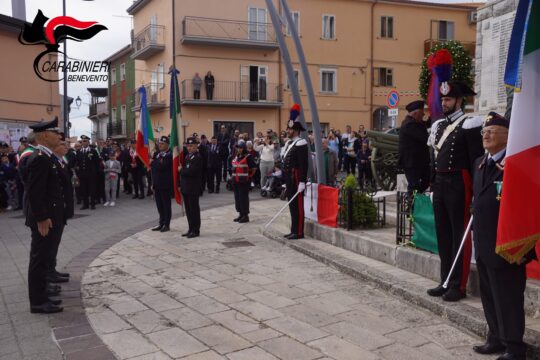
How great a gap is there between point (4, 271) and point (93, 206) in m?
7.44

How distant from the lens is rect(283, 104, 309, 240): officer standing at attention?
8797 millimetres

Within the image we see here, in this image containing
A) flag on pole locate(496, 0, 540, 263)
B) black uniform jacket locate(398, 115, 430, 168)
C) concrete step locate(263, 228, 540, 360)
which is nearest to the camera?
flag on pole locate(496, 0, 540, 263)

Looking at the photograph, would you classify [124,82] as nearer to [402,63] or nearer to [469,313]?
[402,63]

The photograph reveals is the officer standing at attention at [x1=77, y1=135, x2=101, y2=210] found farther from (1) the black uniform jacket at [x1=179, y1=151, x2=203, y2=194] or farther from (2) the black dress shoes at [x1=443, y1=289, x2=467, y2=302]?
(2) the black dress shoes at [x1=443, y1=289, x2=467, y2=302]

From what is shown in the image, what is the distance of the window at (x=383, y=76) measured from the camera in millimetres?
31766

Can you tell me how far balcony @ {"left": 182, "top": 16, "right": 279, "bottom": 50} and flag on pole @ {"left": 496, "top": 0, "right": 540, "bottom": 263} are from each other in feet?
84.6

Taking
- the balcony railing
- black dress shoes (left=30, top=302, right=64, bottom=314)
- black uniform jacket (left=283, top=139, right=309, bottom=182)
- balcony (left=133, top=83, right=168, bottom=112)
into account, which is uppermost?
balcony (left=133, top=83, right=168, bottom=112)

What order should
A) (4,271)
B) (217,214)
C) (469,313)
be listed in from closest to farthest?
1. (469,313)
2. (4,271)
3. (217,214)

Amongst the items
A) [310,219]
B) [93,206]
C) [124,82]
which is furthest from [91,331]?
[124,82]

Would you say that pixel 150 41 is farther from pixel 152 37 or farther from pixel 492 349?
pixel 492 349

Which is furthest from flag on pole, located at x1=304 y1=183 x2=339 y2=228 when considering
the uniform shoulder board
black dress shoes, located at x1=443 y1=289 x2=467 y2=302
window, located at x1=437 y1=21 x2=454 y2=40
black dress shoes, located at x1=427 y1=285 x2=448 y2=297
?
window, located at x1=437 y1=21 x2=454 y2=40

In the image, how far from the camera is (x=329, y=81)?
31.1 meters

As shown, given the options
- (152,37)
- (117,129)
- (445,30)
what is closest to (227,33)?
(152,37)

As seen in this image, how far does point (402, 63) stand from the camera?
32.2 meters
